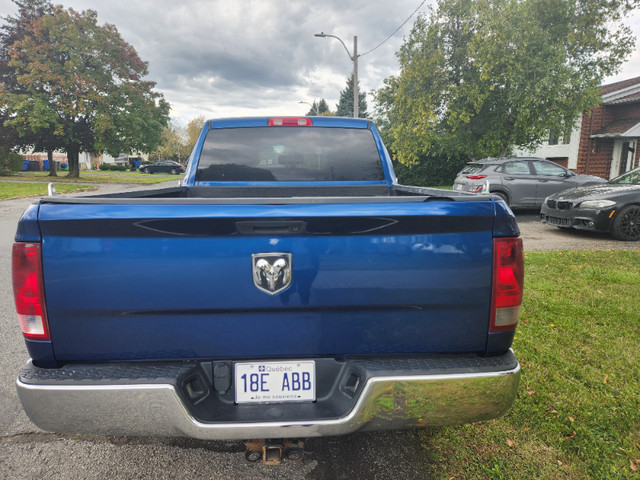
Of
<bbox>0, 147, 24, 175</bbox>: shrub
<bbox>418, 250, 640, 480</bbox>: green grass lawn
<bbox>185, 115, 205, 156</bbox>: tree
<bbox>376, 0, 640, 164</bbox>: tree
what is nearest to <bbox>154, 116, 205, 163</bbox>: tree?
<bbox>185, 115, 205, 156</bbox>: tree

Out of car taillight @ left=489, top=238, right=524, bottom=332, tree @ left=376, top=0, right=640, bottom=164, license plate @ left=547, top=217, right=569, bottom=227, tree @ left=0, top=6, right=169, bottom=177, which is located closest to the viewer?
car taillight @ left=489, top=238, right=524, bottom=332

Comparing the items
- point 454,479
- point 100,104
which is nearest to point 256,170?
point 454,479

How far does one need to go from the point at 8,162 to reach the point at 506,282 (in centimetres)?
3728

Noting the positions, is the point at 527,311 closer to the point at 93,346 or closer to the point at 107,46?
the point at 93,346

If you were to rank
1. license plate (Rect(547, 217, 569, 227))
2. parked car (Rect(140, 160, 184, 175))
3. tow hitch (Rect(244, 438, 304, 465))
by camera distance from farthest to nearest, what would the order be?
parked car (Rect(140, 160, 184, 175))
license plate (Rect(547, 217, 569, 227))
tow hitch (Rect(244, 438, 304, 465))

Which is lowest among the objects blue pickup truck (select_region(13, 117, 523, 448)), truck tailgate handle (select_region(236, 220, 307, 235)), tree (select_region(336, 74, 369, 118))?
blue pickup truck (select_region(13, 117, 523, 448))

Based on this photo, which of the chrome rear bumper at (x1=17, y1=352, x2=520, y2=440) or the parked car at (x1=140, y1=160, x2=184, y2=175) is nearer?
the chrome rear bumper at (x1=17, y1=352, x2=520, y2=440)

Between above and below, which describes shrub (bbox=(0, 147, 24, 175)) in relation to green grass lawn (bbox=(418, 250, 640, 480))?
above

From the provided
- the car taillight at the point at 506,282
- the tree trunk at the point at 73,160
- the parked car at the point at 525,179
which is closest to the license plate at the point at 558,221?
the parked car at the point at 525,179

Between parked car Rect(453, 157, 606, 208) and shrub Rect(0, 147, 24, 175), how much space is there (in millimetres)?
32737

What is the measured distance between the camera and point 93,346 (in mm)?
1711

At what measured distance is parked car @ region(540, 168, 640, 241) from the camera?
26.2 ft

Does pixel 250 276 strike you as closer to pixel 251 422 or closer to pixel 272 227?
pixel 272 227

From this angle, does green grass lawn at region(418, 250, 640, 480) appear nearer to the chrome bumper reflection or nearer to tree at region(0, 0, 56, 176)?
the chrome bumper reflection
